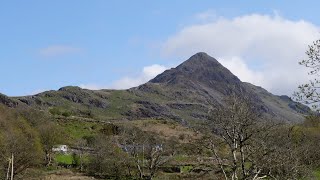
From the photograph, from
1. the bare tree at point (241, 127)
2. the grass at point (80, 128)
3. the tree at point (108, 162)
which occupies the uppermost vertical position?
the grass at point (80, 128)

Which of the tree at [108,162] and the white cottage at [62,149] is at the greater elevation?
the white cottage at [62,149]

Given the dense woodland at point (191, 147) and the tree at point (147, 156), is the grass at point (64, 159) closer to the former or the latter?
the dense woodland at point (191, 147)

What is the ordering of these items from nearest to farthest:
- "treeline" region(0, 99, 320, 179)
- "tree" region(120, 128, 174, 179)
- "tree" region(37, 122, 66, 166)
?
"treeline" region(0, 99, 320, 179), "tree" region(120, 128, 174, 179), "tree" region(37, 122, 66, 166)

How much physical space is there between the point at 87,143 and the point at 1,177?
160 feet

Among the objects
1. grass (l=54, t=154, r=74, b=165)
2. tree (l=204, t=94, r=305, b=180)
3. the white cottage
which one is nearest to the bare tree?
tree (l=204, t=94, r=305, b=180)

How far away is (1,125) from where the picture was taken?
9238 cm

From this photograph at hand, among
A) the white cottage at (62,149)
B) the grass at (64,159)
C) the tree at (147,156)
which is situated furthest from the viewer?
the white cottage at (62,149)

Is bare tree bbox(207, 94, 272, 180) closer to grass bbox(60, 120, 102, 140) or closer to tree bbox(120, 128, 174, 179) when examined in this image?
tree bbox(120, 128, 174, 179)

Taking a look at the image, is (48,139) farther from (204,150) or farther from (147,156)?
(204,150)

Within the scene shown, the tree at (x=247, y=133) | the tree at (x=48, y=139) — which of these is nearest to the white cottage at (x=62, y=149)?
the tree at (x=48, y=139)

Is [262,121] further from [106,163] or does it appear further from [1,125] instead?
[1,125]

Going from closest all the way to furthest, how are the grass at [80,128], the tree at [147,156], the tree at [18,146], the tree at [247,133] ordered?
the tree at [247,133] < the tree at [18,146] < the tree at [147,156] < the grass at [80,128]

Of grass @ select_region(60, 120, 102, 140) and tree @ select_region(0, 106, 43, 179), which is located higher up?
grass @ select_region(60, 120, 102, 140)

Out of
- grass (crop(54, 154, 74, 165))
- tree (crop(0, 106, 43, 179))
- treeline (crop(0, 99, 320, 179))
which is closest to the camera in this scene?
treeline (crop(0, 99, 320, 179))
